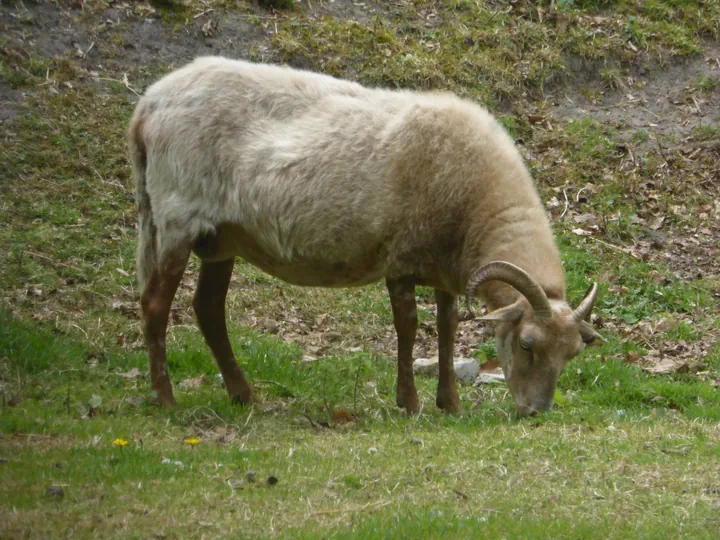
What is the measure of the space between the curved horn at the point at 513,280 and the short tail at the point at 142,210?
2.75 metres

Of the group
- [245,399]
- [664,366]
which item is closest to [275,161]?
[245,399]

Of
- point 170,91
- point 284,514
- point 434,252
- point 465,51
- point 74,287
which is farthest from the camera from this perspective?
point 465,51

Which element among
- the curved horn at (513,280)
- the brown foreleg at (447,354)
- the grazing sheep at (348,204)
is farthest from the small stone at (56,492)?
the brown foreleg at (447,354)

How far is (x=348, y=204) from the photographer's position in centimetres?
776

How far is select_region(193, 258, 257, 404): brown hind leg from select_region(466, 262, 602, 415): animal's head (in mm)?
2169

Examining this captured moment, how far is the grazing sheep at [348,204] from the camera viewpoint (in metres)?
7.54

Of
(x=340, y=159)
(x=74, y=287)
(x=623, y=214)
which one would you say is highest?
(x=340, y=159)

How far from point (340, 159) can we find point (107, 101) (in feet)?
19.0

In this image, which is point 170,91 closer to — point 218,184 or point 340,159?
point 218,184

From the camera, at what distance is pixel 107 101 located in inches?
499

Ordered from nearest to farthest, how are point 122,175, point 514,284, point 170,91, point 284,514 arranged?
point 284,514
point 514,284
point 170,91
point 122,175

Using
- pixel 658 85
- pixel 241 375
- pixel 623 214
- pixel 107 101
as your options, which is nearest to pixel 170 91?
pixel 241 375

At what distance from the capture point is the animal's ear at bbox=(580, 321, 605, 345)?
293 inches

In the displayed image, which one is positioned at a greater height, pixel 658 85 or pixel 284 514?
pixel 658 85
